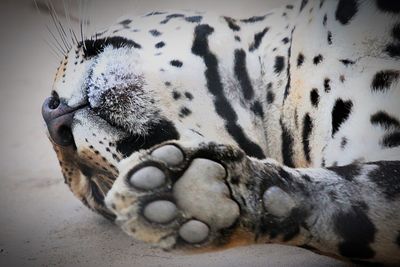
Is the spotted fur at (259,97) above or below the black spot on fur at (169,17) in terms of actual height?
below

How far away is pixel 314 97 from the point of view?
4.09ft

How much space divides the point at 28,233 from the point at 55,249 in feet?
0.50

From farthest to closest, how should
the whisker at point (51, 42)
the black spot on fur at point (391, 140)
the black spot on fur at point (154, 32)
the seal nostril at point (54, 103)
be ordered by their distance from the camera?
1. the whisker at point (51, 42)
2. the black spot on fur at point (154, 32)
3. the seal nostril at point (54, 103)
4. the black spot on fur at point (391, 140)

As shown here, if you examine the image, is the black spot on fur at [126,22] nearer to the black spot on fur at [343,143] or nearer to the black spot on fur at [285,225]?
the black spot on fur at [343,143]

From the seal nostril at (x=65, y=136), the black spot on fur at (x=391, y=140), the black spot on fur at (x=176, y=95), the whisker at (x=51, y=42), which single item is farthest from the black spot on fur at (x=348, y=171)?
the whisker at (x=51, y=42)

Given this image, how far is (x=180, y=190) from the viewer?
77cm

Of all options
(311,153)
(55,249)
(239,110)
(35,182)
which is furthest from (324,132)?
(35,182)

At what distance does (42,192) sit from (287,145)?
33.6 inches

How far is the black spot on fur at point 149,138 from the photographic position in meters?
1.24

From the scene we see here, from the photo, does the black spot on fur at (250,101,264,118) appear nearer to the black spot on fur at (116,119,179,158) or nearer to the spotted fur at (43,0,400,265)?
the spotted fur at (43,0,400,265)

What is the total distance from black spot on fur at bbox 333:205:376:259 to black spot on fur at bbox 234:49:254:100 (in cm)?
56

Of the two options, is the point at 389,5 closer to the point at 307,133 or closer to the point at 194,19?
the point at 307,133

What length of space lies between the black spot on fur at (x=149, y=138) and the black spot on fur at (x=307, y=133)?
264 millimetres

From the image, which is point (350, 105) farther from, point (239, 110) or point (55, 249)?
point (55, 249)
